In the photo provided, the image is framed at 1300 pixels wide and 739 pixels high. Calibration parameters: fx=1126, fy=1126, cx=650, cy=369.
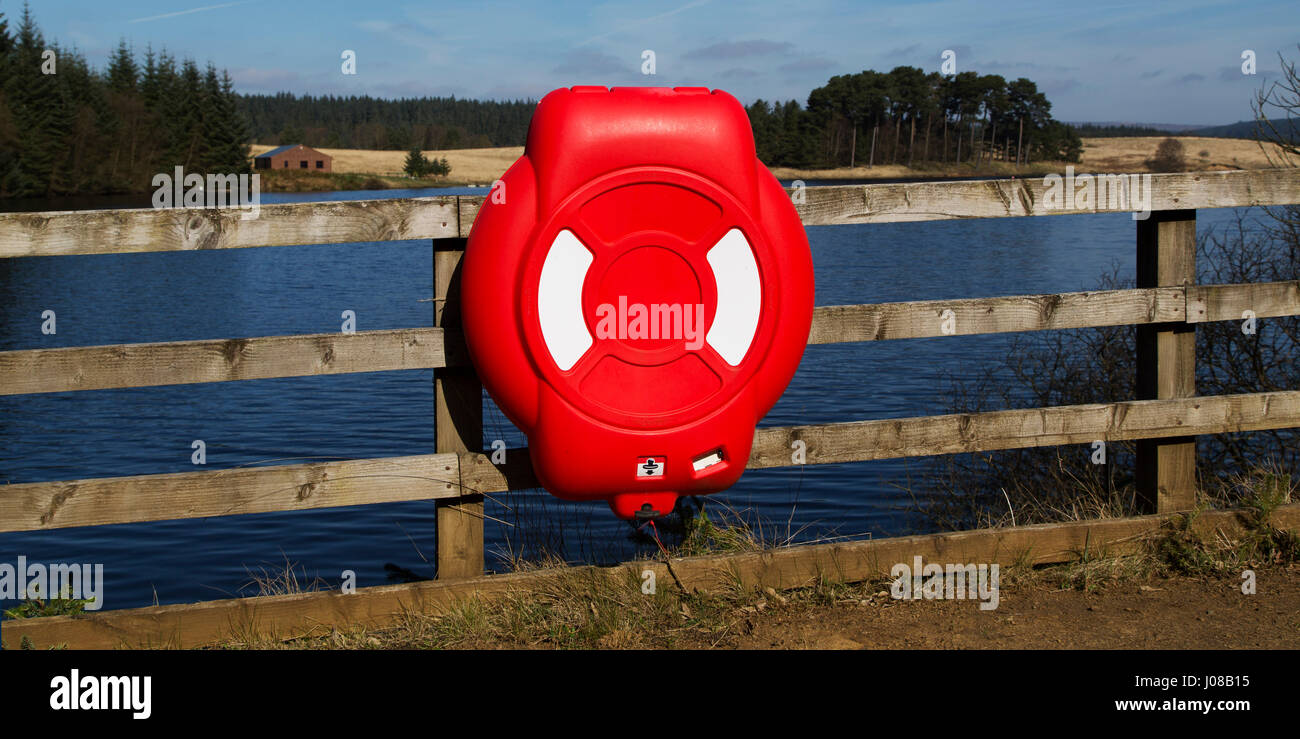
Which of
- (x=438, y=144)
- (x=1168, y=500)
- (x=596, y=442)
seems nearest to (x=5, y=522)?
(x=596, y=442)

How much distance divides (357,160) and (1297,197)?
10949 cm

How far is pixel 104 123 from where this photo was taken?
76875mm

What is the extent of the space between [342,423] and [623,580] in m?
7.04

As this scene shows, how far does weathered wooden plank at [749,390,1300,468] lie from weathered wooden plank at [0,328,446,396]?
1129mm

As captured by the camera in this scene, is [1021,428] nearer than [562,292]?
No

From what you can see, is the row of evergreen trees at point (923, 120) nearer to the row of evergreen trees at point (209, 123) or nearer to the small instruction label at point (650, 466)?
the row of evergreen trees at point (209, 123)

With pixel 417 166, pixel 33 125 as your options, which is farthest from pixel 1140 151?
pixel 33 125

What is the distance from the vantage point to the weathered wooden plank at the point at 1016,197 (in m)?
3.65

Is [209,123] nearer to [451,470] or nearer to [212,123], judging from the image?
[212,123]

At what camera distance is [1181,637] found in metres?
3.26

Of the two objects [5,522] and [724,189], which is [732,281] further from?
[5,522]

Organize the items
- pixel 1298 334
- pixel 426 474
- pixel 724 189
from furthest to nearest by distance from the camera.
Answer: pixel 1298 334 < pixel 426 474 < pixel 724 189

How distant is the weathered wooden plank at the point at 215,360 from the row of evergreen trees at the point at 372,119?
132417mm

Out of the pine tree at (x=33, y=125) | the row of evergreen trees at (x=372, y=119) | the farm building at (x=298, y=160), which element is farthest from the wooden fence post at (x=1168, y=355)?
the row of evergreen trees at (x=372, y=119)
